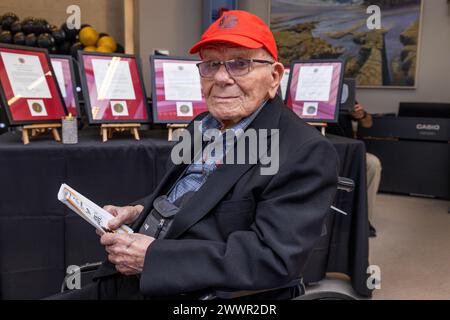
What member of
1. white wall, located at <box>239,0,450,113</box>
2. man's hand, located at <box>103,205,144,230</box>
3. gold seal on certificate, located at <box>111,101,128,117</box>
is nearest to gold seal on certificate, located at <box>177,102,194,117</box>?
gold seal on certificate, located at <box>111,101,128,117</box>

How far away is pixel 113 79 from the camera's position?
2166 millimetres

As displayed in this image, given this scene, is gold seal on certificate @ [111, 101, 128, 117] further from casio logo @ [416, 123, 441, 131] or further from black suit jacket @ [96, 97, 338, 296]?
casio logo @ [416, 123, 441, 131]

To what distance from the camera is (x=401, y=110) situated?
5238 mm

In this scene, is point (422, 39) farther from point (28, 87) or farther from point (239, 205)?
point (239, 205)

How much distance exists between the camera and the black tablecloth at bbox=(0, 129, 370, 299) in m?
1.84

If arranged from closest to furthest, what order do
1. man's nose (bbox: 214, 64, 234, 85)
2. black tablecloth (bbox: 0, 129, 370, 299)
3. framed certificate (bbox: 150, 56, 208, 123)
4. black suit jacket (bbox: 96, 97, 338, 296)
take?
black suit jacket (bbox: 96, 97, 338, 296), man's nose (bbox: 214, 64, 234, 85), black tablecloth (bbox: 0, 129, 370, 299), framed certificate (bbox: 150, 56, 208, 123)

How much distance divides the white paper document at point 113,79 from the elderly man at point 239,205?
3.30 feet

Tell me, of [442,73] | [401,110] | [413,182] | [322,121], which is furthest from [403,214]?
[322,121]

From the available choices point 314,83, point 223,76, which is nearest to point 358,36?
point 314,83

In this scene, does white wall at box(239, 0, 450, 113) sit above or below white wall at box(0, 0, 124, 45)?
below

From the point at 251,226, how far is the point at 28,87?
143 centimetres

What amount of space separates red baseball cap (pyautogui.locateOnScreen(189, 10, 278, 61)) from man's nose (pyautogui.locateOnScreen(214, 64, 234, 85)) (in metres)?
0.09

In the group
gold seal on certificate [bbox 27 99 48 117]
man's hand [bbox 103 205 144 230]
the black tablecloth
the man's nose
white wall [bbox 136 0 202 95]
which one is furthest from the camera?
white wall [bbox 136 0 202 95]

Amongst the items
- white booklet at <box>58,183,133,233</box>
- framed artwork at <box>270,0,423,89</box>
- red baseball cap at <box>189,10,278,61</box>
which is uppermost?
framed artwork at <box>270,0,423,89</box>
